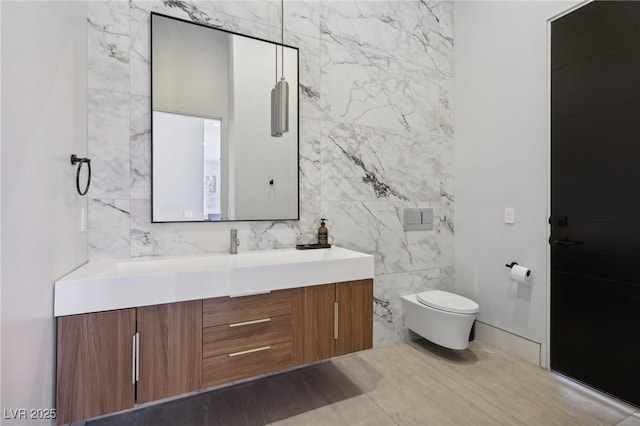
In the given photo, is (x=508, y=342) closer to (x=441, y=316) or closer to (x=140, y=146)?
(x=441, y=316)

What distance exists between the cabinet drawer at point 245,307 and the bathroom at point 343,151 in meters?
0.56

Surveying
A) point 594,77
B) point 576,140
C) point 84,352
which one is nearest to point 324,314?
point 84,352

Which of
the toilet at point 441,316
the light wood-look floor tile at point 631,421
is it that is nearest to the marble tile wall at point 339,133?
the toilet at point 441,316

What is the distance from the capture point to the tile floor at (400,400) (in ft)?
5.68

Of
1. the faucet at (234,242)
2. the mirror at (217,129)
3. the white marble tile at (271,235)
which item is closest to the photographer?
the mirror at (217,129)

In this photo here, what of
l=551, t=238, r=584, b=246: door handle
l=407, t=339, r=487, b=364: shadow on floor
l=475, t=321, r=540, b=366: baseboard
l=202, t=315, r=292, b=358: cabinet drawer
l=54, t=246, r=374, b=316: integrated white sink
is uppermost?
l=551, t=238, r=584, b=246: door handle

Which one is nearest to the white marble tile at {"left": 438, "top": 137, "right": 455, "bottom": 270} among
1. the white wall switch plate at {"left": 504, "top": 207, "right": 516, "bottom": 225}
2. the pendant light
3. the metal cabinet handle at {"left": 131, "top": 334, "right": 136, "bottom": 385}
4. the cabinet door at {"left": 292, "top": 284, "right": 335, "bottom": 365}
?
the white wall switch plate at {"left": 504, "top": 207, "right": 516, "bottom": 225}

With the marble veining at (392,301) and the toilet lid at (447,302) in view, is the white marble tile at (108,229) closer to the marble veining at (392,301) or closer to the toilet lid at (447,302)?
the marble veining at (392,301)

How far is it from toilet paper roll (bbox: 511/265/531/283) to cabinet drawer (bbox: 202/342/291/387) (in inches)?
70.3

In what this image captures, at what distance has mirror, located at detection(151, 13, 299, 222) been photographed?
187 centimetres

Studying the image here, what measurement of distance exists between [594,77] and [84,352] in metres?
3.15

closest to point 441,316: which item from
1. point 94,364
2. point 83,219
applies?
point 94,364

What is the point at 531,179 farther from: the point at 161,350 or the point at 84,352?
the point at 84,352

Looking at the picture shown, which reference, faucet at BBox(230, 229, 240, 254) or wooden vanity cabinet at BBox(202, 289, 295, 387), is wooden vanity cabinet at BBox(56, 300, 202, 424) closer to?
wooden vanity cabinet at BBox(202, 289, 295, 387)
